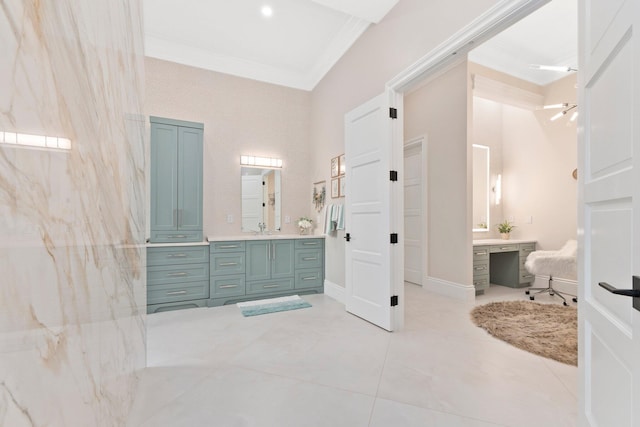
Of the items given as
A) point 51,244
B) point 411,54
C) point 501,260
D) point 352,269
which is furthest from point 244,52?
point 501,260

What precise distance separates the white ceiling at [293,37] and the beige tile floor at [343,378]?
10.7ft

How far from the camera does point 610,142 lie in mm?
999

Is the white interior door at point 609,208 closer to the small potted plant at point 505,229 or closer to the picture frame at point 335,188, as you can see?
the picture frame at point 335,188

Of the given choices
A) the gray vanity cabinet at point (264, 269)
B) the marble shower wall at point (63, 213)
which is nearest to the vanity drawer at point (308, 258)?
the gray vanity cabinet at point (264, 269)

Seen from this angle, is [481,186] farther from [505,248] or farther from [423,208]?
[423,208]

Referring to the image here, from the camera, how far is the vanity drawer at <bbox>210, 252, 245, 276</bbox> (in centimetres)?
374

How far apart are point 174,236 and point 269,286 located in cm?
142

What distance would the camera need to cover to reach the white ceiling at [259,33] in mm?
3256

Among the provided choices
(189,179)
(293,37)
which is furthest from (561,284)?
(189,179)

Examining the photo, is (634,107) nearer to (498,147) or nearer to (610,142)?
(610,142)

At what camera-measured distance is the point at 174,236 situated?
367 cm

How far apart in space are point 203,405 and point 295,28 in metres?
4.06

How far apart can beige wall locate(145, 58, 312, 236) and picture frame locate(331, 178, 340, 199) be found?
837mm

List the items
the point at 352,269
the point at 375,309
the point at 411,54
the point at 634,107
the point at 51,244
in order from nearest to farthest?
the point at 51,244, the point at 634,107, the point at 411,54, the point at 375,309, the point at 352,269
